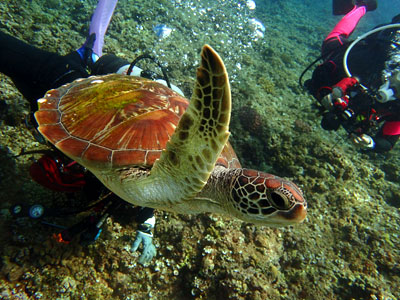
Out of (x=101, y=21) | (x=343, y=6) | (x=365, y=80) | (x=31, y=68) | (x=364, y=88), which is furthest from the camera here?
(x=343, y=6)

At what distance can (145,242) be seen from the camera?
1.88m

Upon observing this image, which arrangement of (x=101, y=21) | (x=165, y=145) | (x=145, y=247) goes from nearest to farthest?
1. (x=165, y=145)
2. (x=145, y=247)
3. (x=101, y=21)

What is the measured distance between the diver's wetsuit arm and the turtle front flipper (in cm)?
184

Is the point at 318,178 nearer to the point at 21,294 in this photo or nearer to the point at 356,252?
the point at 356,252

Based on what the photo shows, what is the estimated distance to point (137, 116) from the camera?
149 centimetres

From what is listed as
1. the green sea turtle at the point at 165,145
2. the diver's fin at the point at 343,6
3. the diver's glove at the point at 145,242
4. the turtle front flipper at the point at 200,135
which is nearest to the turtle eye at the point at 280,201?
the green sea turtle at the point at 165,145

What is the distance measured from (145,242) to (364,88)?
139 inches

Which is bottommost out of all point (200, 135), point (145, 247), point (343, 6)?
point (145, 247)

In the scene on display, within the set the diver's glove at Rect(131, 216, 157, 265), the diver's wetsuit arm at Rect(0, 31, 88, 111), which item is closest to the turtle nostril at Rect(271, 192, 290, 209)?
the diver's glove at Rect(131, 216, 157, 265)

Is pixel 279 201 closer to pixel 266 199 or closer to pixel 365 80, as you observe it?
pixel 266 199

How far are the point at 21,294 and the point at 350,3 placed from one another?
7597 millimetres

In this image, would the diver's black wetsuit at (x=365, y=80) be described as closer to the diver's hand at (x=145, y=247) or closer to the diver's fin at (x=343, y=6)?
the diver's fin at (x=343, y=6)

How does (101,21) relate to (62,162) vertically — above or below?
above

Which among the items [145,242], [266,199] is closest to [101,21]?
[145,242]
